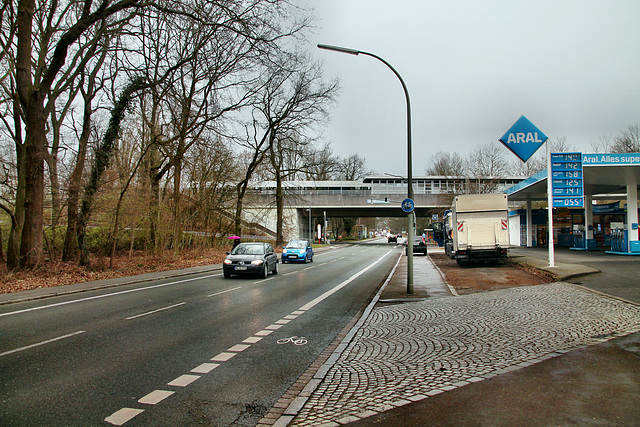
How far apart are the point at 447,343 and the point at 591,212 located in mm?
29180

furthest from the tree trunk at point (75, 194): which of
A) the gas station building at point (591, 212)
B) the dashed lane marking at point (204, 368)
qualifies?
the gas station building at point (591, 212)

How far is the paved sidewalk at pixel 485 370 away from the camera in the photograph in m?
3.90

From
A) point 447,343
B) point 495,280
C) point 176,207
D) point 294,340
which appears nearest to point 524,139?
point 495,280

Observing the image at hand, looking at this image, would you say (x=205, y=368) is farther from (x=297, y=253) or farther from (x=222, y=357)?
(x=297, y=253)

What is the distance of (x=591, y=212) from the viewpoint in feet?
98.6

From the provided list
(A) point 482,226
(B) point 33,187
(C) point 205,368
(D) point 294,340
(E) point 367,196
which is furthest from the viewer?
(E) point 367,196

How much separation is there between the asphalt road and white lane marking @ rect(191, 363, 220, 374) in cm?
2

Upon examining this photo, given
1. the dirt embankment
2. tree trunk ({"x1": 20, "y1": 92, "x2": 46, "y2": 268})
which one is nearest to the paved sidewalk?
the dirt embankment

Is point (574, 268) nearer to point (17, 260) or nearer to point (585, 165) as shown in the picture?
point (585, 165)

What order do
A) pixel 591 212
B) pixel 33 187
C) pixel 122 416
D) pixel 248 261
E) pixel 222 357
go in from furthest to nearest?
1. pixel 591 212
2. pixel 248 261
3. pixel 33 187
4. pixel 222 357
5. pixel 122 416

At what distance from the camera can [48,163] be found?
2098 centimetres

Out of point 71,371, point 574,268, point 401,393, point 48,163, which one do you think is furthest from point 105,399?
point 48,163

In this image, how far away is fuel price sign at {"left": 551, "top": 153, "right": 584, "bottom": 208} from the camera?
744 inches

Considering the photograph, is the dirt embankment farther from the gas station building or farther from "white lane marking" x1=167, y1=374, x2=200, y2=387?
"white lane marking" x1=167, y1=374, x2=200, y2=387
